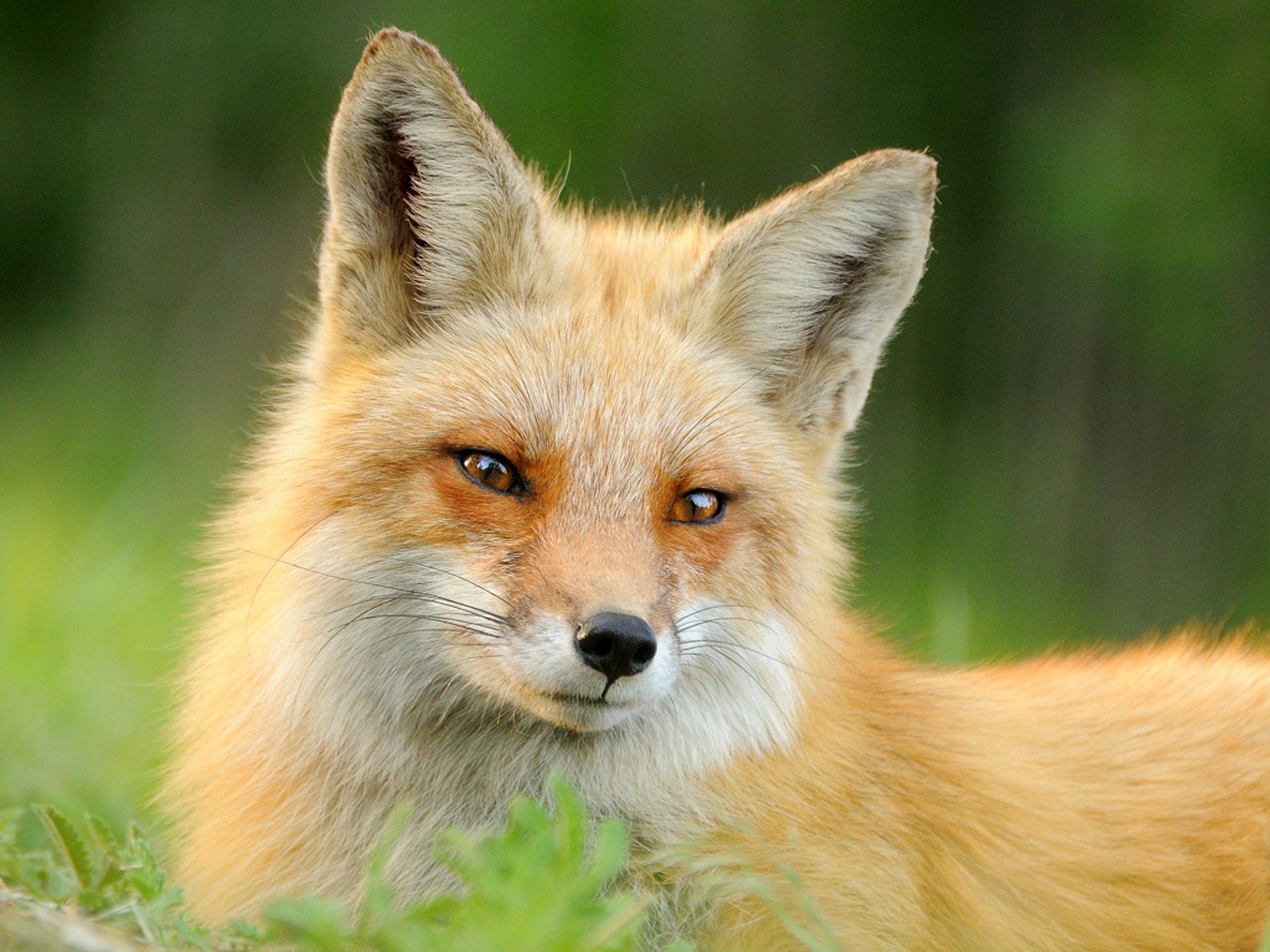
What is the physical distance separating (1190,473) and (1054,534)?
120cm

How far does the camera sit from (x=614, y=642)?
9.89 feet

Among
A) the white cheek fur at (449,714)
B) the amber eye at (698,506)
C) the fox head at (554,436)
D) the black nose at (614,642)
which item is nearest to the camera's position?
the black nose at (614,642)

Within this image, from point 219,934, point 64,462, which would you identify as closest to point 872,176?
point 219,934

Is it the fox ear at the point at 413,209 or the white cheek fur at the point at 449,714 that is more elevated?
the fox ear at the point at 413,209

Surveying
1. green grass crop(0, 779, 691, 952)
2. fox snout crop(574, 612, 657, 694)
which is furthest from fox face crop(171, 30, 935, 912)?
green grass crop(0, 779, 691, 952)

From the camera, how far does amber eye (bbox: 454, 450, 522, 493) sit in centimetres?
344

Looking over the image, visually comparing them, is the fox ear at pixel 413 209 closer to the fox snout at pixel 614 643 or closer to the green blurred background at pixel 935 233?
the fox snout at pixel 614 643

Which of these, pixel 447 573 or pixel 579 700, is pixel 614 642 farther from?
pixel 447 573

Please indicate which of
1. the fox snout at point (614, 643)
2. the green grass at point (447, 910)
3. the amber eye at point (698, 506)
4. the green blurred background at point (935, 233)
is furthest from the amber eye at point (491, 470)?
the green blurred background at point (935, 233)

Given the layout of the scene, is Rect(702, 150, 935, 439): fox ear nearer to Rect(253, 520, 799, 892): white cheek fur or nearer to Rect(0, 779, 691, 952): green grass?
Rect(253, 520, 799, 892): white cheek fur

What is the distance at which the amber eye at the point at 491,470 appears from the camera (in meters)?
3.44

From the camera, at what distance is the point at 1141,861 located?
149 inches

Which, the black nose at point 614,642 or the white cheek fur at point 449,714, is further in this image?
the white cheek fur at point 449,714

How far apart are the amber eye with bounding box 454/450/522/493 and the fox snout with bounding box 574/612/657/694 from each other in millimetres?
563
